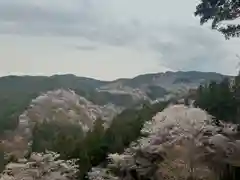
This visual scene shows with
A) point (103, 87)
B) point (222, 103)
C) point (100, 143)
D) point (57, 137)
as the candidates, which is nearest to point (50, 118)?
point (57, 137)

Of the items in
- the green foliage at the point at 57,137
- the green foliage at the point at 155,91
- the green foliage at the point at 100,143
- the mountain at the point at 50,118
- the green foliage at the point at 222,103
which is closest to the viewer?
the green foliage at the point at 222,103

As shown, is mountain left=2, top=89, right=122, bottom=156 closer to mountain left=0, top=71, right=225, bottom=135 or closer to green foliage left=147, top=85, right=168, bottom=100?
mountain left=0, top=71, right=225, bottom=135

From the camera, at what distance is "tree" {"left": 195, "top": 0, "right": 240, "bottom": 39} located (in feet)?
54.6

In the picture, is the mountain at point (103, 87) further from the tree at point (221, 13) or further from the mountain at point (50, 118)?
the tree at point (221, 13)

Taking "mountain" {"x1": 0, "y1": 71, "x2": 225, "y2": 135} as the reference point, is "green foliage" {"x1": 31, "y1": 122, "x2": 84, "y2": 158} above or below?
below

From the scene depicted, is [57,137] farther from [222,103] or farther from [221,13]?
[221,13]

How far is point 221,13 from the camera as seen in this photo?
16.6m

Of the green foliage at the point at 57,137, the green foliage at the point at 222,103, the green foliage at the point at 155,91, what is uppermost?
the green foliage at the point at 155,91

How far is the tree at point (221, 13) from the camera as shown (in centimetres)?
1666

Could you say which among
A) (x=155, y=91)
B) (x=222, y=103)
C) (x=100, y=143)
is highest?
(x=155, y=91)

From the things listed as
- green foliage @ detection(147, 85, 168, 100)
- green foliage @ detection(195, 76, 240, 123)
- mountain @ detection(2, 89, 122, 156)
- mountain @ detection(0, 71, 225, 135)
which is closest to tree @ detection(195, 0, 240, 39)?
green foliage @ detection(195, 76, 240, 123)

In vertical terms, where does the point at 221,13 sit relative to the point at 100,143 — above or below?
above

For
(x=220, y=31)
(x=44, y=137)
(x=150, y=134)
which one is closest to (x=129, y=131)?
(x=150, y=134)

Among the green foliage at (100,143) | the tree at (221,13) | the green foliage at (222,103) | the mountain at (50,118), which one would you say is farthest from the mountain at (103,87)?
the tree at (221,13)
